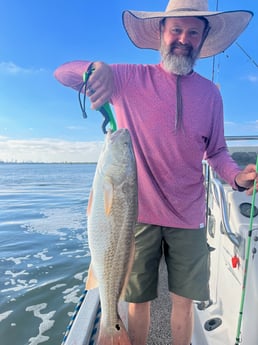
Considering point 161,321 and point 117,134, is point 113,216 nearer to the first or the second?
point 117,134

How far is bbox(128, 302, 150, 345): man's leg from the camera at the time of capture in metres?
2.15

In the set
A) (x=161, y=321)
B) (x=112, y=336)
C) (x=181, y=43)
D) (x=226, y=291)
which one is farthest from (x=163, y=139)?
(x=161, y=321)

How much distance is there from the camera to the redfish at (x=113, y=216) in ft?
5.08

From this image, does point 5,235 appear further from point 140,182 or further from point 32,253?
point 140,182

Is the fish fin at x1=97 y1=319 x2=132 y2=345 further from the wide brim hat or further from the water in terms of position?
the water

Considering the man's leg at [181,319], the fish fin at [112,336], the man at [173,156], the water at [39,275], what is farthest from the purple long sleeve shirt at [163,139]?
the water at [39,275]

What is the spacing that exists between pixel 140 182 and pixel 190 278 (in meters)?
0.66

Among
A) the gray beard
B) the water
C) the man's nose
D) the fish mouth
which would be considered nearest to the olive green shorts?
the fish mouth

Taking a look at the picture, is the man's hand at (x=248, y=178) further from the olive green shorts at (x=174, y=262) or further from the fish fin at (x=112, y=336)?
the fish fin at (x=112, y=336)

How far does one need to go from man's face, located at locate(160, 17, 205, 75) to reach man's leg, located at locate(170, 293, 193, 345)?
142 cm

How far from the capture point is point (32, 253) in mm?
7230

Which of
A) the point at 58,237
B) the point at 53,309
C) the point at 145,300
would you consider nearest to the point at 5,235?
the point at 58,237

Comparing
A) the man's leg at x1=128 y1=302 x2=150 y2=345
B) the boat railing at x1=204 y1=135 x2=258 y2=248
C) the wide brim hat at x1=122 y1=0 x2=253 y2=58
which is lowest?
the man's leg at x1=128 y1=302 x2=150 y2=345

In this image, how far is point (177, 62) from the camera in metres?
2.05
